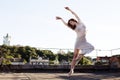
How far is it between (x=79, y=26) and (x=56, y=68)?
21.9 m

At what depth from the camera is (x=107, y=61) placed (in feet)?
113

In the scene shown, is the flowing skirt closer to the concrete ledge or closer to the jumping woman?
the jumping woman

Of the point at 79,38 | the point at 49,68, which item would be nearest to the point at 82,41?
the point at 79,38

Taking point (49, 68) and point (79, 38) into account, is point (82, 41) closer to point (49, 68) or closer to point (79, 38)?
point (79, 38)

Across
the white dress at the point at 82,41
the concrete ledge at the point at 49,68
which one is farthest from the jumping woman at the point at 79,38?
the concrete ledge at the point at 49,68

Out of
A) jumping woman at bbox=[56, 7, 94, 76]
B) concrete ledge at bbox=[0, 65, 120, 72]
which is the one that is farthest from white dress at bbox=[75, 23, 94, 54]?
concrete ledge at bbox=[0, 65, 120, 72]

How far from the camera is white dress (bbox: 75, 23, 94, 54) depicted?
6.86 metres

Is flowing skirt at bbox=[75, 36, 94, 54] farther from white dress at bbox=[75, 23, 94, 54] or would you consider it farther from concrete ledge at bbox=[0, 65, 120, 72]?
concrete ledge at bbox=[0, 65, 120, 72]

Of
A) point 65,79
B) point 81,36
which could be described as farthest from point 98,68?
point 81,36

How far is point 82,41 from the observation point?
6945 mm

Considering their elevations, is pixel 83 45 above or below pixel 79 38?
below

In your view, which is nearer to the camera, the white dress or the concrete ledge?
the white dress

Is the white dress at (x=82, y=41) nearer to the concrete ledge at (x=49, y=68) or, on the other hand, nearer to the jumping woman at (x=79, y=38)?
the jumping woman at (x=79, y=38)

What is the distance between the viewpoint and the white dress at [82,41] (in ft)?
22.5
